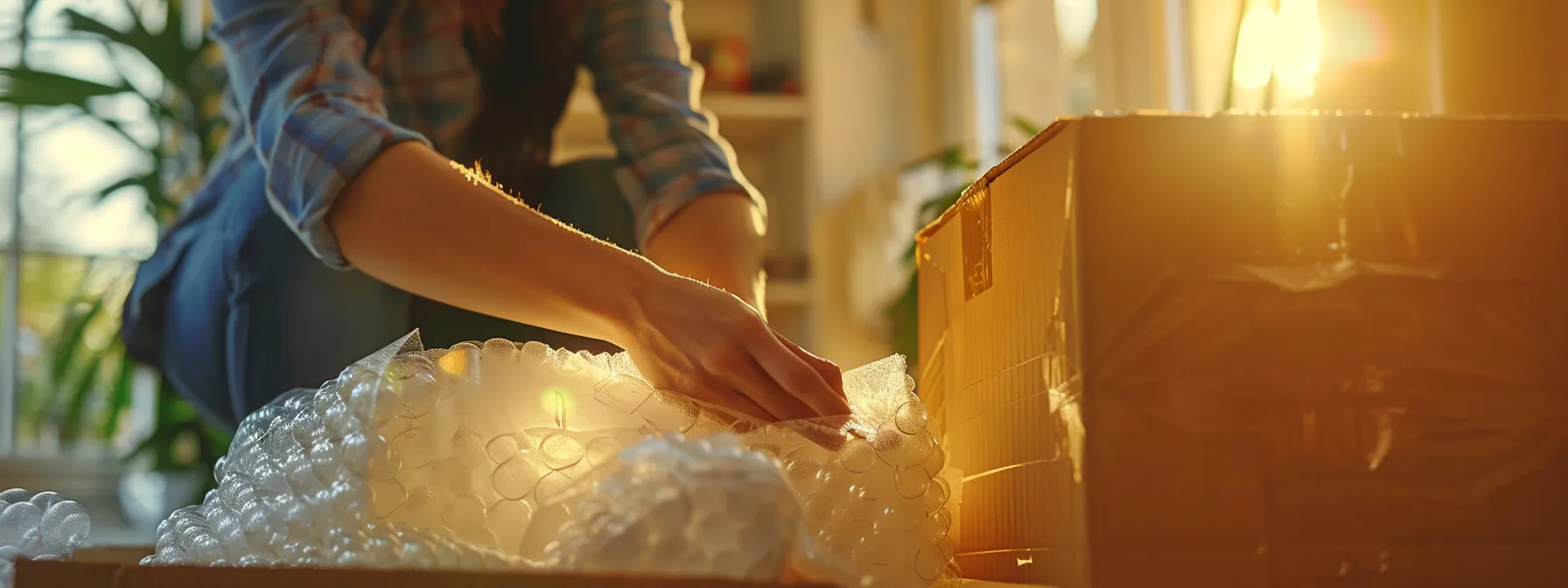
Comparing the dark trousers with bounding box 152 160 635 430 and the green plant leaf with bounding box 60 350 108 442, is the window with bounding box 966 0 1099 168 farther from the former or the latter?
the green plant leaf with bounding box 60 350 108 442

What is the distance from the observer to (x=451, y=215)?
681 millimetres

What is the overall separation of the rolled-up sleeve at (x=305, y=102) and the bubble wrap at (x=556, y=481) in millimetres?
162

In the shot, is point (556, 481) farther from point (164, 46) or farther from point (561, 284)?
point (164, 46)

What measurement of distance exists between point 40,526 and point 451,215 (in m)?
0.25

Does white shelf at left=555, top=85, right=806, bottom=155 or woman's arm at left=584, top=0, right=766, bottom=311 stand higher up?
white shelf at left=555, top=85, right=806, bottom=155

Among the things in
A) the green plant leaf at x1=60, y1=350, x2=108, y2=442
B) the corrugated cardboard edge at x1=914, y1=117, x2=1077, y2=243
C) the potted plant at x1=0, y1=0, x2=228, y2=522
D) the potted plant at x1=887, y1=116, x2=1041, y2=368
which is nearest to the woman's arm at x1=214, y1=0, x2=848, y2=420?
the corrugated cardboard edge at x1=914, y1=117, x2=1077, y2=243

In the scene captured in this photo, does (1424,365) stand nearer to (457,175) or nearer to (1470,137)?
(1470,137)

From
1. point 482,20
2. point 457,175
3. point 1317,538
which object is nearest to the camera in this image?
point 1317,538

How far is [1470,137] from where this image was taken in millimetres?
514

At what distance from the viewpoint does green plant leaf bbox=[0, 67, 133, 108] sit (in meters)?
2.20

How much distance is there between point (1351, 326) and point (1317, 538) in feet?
0.28

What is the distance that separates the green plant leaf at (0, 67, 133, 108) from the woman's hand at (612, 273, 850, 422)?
2.06 metres

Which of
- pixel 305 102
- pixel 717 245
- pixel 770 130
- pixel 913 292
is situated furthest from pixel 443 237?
pixel 770 130

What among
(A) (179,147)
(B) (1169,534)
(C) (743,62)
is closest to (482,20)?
(B) (1169,534)
